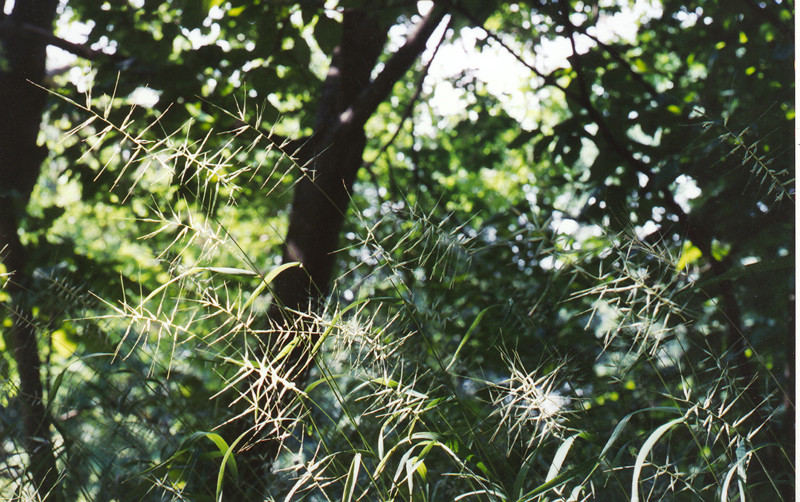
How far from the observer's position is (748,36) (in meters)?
0.78

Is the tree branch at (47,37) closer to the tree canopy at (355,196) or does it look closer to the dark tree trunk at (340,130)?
the tree canopy at (355,196)

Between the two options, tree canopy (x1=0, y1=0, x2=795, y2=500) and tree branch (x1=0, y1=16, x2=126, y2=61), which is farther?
tree branch (x1=0, y1=16, x2=126, y2=61)

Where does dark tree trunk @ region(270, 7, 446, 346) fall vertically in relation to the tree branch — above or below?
below

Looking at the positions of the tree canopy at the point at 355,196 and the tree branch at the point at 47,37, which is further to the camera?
the tree branch at the point at 47,37

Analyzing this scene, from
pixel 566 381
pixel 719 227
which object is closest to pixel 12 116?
pixel 566 381

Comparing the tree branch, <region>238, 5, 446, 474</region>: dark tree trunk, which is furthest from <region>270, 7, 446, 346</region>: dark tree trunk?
the tree branch

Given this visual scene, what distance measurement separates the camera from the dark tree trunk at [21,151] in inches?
33.1

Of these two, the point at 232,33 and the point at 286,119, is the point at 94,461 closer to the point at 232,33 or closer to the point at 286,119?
the point at 286,119

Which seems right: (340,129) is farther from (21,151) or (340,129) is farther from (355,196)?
(21,151)

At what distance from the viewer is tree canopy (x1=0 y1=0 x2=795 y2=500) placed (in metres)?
0.72

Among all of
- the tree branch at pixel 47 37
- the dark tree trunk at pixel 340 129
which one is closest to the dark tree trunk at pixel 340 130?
the dark tree trunk at pixel 340 129

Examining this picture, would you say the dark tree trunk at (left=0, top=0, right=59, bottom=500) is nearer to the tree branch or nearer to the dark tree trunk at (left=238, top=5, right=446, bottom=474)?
the tree branch

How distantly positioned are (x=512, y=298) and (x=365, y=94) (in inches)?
17.2

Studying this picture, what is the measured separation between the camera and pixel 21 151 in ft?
2.89
